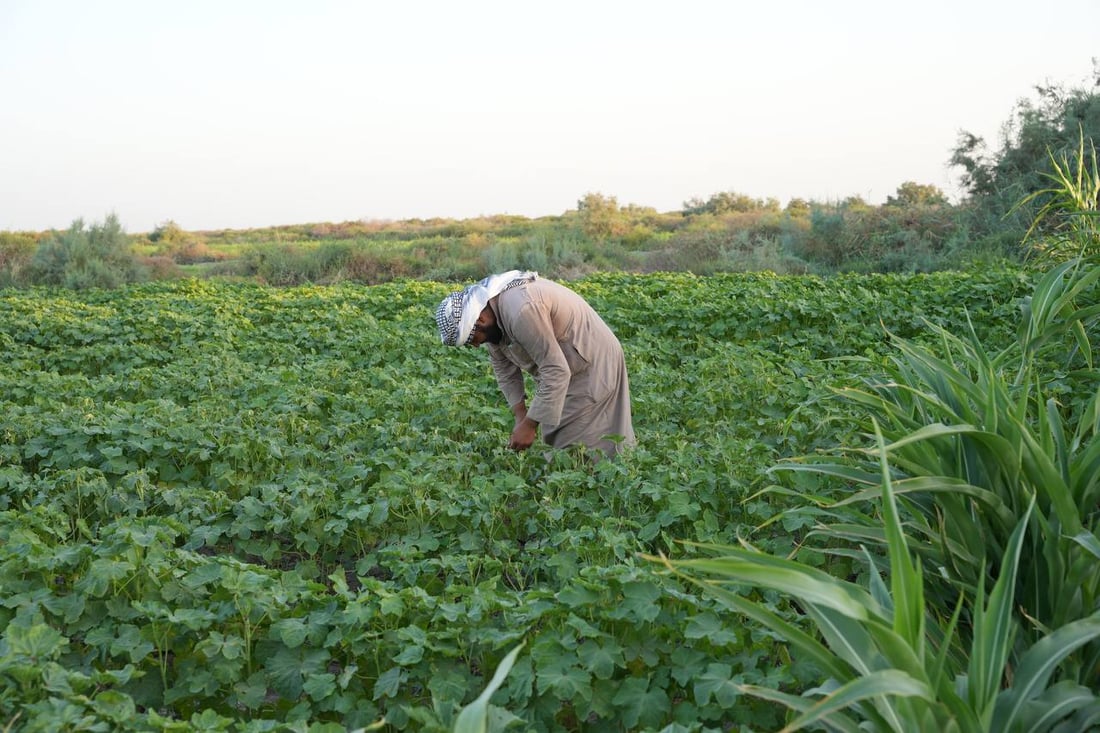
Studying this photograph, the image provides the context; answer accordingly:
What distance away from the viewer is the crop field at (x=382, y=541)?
2486 mm

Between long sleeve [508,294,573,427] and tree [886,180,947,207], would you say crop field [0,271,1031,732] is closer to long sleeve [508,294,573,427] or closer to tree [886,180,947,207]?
long sleeve [508,294,573,427]

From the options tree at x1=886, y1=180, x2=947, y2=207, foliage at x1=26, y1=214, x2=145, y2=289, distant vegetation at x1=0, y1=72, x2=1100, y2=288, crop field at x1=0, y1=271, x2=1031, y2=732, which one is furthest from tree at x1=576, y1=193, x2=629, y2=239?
crop field at x1=0, y1=271, x2=1031, y2=732

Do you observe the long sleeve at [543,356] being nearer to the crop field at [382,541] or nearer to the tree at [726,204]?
the crop field at [382,541]

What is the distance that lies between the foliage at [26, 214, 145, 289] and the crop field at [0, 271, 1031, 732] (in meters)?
10.3

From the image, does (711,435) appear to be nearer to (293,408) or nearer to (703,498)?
(703,498)

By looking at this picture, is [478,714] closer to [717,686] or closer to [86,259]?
[717,686]

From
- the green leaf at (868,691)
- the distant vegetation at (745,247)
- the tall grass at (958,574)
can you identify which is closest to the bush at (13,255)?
the distant vegetation at (745,247)

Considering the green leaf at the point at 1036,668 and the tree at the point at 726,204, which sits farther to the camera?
the tree at the point at 726,204

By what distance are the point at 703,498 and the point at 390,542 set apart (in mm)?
1361

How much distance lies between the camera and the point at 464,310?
14.2 feet

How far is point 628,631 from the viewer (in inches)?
106

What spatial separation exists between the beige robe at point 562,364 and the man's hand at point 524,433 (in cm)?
7

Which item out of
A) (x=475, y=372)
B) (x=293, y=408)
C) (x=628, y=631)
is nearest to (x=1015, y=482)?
(x=628, y=631)

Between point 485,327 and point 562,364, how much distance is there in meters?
0.42
